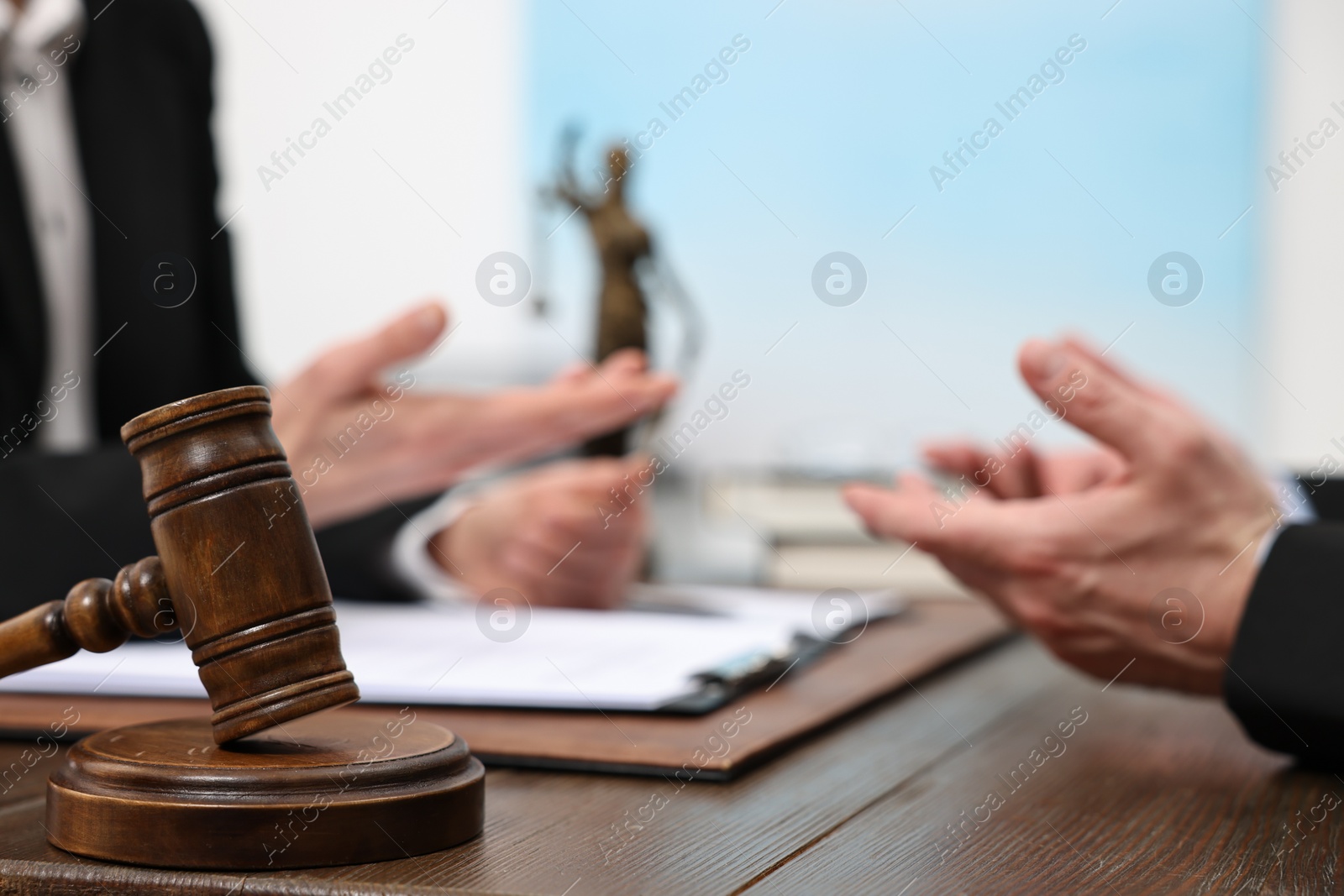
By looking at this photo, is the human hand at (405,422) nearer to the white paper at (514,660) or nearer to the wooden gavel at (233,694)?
the white paper at (514,660)

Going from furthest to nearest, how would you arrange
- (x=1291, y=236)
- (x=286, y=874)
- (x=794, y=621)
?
(x=1291, y=236), (x=794, y=621), (x=286, y=874)

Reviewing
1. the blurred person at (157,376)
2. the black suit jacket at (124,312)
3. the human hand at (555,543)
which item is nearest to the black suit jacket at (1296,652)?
the blurred person at (157,376)

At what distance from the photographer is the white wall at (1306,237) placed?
249 cm

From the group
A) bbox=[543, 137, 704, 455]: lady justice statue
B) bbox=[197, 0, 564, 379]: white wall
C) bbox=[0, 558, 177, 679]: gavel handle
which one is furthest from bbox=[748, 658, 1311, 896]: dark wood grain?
bbox=[197, 0, 564, 379]: white wall

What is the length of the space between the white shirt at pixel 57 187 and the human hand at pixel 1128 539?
4.03ft

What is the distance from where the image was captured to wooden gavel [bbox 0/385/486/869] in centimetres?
50

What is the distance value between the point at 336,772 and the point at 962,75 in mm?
2488

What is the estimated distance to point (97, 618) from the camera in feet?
1.81

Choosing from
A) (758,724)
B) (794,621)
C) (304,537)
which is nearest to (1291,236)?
(794,621)

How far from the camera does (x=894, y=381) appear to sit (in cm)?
273

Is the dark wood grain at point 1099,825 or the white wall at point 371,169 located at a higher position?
the white wall at point 371,169

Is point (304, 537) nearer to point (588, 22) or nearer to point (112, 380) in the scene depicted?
point (112, 380)

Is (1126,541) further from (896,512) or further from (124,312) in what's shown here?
(124,312)

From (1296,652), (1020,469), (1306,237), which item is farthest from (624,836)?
(1306,237)
